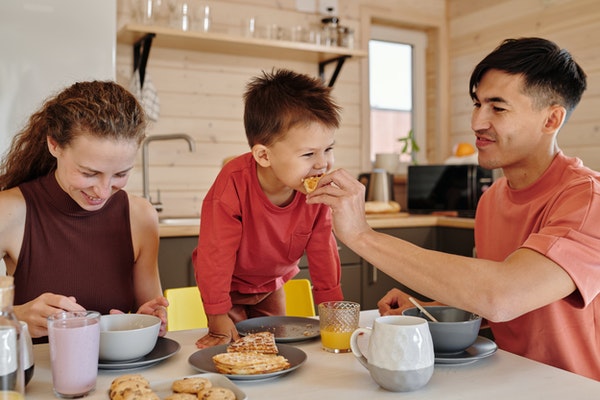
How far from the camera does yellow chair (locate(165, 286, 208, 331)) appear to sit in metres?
1.75

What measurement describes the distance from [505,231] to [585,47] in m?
2.30

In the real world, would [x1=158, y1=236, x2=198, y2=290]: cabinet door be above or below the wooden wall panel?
below

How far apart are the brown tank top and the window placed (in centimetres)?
273

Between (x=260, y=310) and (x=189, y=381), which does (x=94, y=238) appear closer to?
(x=260, y=310)

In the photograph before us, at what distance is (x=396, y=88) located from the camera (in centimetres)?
421

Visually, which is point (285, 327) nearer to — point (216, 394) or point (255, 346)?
point (255, 346)

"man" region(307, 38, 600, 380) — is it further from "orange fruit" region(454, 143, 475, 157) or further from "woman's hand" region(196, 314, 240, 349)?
"orange fruit" region(454, 143, 475, 157)

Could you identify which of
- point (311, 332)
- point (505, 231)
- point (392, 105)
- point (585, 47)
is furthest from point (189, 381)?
point (392, 105)

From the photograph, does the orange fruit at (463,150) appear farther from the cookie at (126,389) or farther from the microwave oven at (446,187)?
the cookie at (126,389)

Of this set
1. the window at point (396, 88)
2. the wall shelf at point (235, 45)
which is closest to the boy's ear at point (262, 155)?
the wall shelf at point (235, 45)

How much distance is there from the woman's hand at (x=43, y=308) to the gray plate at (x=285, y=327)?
0.38m

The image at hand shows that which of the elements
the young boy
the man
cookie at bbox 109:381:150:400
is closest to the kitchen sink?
the young boy

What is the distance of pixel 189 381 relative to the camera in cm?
95

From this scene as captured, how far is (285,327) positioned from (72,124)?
2.19ft
